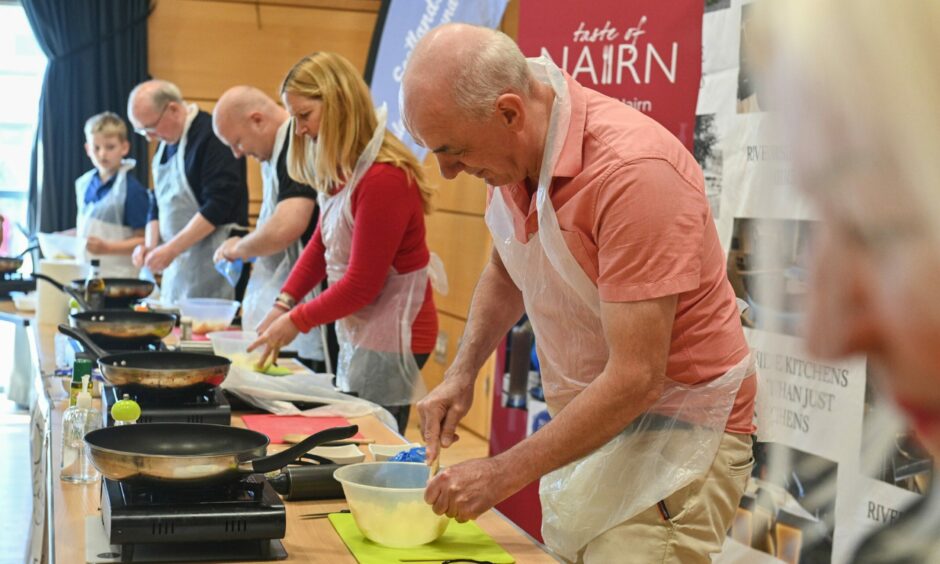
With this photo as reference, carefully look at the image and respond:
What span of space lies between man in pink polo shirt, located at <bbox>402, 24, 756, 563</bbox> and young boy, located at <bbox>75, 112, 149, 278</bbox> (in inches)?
130

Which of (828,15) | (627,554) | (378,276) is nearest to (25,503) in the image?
(378,276)

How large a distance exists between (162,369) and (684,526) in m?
0.96

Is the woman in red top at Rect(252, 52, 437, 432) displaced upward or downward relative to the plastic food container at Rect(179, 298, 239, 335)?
upward

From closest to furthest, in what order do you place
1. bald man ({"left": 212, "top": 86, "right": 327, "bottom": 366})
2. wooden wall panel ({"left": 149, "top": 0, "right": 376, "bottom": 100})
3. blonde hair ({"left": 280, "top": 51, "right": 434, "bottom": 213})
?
blonde hair ({"left": 280, "top": 51, "right": 434, "bottom": 213})
bald man ({"left": 212, "top": 86, "right": 327, "bottom": 366})
wooden wall panel ({"left": 149, "top": 0, "right": 376, "bottom": 100})

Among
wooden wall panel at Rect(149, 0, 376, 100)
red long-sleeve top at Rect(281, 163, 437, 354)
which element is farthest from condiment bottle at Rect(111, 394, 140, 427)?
wooden wall panel at Rect(149, 0, 376, 100)

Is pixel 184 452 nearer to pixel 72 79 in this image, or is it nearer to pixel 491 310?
pixel 491 310

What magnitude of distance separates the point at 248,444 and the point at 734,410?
0.67 meters

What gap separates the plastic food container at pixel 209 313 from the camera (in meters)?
3.17

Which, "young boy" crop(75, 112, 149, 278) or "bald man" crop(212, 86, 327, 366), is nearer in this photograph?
"bald man" crop(212, 86, 327, 366)

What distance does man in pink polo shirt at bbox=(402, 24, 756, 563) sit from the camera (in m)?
1.29

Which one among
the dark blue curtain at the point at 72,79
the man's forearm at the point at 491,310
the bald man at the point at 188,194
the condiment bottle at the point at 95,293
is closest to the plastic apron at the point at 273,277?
the condiment bottle at the point at 95,293

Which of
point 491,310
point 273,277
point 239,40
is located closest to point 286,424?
point 491,310

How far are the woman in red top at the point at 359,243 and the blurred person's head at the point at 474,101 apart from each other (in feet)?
3.88

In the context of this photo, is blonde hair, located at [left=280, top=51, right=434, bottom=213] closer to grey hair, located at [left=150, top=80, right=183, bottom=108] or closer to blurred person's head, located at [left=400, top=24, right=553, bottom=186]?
blurred person's head, located at [left=400, top=24, right=553, bottom=186]
